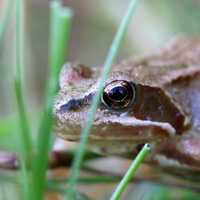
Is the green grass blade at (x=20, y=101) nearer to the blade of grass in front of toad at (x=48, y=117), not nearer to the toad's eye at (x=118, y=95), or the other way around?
the blade of grass in front of toad at (x=48, y=117)

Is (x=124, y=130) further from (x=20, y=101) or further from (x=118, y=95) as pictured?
(x=20, y=101)

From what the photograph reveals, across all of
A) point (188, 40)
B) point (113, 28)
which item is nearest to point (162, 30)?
point (113, 28)

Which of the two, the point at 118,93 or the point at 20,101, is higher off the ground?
the point at 118,93

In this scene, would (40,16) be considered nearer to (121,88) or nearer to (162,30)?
(162,30)

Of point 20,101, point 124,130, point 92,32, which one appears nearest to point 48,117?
point 20,101

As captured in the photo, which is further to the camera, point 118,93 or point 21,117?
point 118,93

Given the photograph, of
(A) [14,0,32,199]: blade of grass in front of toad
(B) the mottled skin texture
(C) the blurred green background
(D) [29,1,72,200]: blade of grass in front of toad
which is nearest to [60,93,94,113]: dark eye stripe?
(B) the mottled skin texture

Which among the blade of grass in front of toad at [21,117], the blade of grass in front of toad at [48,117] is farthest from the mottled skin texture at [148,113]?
the blade of grass in front of toad at [48,117]

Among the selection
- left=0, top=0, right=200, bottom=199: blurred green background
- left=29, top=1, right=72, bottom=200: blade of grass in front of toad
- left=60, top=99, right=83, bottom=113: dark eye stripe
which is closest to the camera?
left=29, top=1, right=72, bottom=200: blade of grass in front of toad

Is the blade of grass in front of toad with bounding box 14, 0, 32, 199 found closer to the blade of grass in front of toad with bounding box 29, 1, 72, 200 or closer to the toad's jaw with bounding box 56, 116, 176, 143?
the blade of grass in front of toad with bounding box 29, 1, 72, 200

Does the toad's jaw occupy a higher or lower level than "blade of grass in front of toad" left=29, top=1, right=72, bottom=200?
higher
